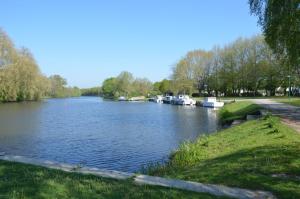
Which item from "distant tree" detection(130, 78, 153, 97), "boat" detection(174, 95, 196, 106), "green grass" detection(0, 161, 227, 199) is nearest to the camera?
"green grass" detection(0, 161, 227, 199)

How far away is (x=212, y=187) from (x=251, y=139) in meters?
11.6

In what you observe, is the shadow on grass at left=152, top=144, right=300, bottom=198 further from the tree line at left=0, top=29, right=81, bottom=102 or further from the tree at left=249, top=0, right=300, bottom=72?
the tree line at left=0, top=29, right=81, bottom=102

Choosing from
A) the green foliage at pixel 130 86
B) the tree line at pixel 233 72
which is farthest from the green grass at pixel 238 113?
the green foliage at pixel 130 86

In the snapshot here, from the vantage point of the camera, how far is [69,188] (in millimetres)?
9680

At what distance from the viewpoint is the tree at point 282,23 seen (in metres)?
19.9

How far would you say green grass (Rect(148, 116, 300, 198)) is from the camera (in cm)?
1132

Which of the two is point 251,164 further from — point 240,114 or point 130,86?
point 130,86

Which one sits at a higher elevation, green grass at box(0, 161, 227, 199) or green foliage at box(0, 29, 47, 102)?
green foliage at box(0, 29, 47, 102)

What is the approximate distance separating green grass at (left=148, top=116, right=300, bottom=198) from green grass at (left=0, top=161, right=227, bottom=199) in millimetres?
2440

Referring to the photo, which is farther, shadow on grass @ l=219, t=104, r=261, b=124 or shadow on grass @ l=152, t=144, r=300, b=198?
shadow on grass @ l=219, t=104, r=261, b=124

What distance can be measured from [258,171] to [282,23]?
10.8 metres

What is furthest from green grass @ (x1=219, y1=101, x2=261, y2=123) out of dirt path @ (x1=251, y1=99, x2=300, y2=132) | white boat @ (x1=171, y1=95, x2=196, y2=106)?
white boat @ (x1=171, y1=95, x2=196, y2=106)

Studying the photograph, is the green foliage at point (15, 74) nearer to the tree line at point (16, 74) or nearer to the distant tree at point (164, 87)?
the tree line at point (16, 74)

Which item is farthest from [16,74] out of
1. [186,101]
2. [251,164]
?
[251,164]
